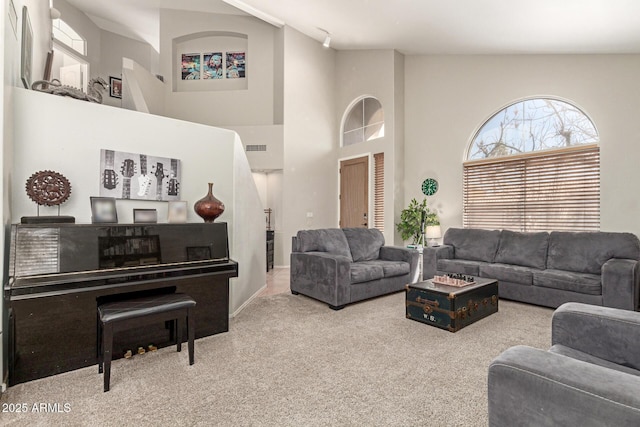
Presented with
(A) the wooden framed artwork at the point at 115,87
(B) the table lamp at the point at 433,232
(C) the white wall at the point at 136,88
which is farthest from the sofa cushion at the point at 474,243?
(A) the wooden framed artwork at the point at 115,87

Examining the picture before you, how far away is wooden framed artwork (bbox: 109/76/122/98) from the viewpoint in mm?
7826

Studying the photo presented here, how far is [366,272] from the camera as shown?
403cm

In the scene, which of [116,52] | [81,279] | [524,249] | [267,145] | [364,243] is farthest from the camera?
[116,52]

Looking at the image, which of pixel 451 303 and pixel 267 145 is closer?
pixel 451 303

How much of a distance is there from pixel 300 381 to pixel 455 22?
512 centimetres

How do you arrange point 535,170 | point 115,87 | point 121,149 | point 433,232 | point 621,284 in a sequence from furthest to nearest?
point 115,87 < point 433,232 < point 535,170 < point 621,284 < point 121,149

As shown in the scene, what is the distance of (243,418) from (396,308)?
242 centimetres

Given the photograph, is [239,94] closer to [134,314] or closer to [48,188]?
[48,188]

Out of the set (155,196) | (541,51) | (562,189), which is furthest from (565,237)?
(155,196)

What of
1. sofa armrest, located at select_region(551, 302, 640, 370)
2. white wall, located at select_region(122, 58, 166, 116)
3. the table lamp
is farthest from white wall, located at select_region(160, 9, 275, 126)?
sofa armrest, located at select_region(551, 302, 640, 370)

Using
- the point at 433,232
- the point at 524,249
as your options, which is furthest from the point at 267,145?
the point at 524,249

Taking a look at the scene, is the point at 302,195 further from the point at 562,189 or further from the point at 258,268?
the point at 562,189

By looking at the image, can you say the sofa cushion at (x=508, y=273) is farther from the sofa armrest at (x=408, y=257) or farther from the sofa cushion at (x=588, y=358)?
the sofa cushion at (x=588, y=358)

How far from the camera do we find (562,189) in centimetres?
496
